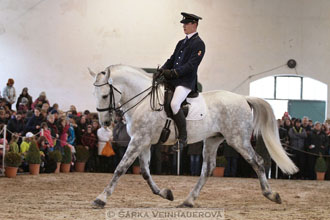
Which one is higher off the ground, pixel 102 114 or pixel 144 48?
pixel 144 48

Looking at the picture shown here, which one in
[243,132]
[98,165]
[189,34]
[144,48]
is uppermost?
[144,48]

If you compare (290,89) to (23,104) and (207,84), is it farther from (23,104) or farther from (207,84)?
(23,104)

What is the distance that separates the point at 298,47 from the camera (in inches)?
938

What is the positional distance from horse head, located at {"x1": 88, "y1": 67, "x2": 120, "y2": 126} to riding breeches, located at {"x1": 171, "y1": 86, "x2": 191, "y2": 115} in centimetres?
84

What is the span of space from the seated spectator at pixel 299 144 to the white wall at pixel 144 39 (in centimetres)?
626

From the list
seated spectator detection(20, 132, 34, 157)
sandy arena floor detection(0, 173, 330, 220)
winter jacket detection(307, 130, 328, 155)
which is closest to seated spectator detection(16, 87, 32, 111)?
seated spectator detection(20, 132, 34, 157)

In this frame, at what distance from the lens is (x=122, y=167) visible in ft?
25.1

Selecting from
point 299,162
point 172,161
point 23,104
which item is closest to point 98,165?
point 172,161

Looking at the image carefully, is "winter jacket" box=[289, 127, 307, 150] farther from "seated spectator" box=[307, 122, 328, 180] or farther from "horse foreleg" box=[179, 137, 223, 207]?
"horse foreleg" box=[179, 137, 223, 207]

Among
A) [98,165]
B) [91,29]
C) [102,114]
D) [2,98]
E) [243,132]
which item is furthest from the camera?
[91,29]

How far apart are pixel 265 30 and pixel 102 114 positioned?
16990 mm

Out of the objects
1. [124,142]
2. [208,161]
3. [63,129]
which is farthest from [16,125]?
[208,161]

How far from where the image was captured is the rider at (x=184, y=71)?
26.1 ft

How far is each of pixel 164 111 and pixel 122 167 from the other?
1.02 m
